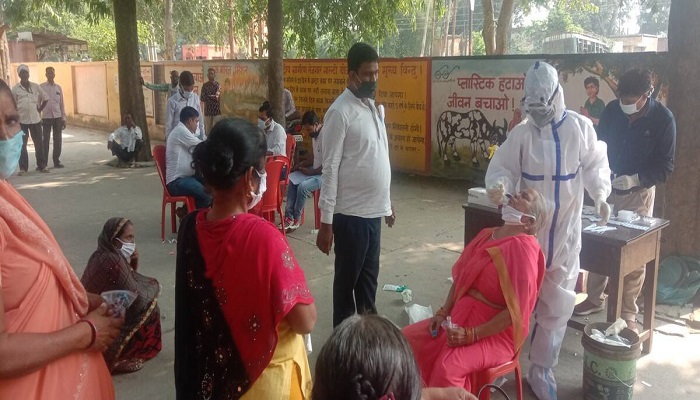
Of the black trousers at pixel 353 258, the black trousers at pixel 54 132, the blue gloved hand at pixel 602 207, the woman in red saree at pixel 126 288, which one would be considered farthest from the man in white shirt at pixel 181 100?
the blue gloved hand at pixel 602 207

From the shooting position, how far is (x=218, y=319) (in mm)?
1812

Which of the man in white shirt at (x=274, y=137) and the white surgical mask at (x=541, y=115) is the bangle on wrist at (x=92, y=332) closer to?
the white surgical mask at (x=541, y=115)

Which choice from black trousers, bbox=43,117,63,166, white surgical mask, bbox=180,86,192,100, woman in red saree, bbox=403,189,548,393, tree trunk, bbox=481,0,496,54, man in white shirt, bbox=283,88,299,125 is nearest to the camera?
woman in red saree, bbox=403,189,548,393

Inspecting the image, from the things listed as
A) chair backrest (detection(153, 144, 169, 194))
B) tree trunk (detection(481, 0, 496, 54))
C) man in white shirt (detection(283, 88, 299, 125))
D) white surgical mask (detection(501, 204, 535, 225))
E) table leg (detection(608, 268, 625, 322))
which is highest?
tree trunk (detection(481, 0, 496, 54))

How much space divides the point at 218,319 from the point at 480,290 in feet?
4.75

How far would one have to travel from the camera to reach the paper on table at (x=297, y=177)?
265 inches

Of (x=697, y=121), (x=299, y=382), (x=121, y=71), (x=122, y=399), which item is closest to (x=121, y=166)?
(x=121, y=71)

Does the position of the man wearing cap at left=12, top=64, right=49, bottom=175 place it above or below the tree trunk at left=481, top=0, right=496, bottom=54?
below

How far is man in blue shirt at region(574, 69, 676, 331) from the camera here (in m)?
4.18

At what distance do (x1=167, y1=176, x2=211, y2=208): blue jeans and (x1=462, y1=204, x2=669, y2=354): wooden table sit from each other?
369 cm

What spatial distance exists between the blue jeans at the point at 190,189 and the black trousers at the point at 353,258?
8.94ft

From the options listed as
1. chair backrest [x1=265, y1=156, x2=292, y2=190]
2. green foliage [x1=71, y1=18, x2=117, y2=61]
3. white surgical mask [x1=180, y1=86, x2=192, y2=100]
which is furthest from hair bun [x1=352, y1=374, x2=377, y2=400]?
green foliage [x1=71, y1=18, x2=117, y2=61]

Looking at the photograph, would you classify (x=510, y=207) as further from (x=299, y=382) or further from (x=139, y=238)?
(x=139, y=238)

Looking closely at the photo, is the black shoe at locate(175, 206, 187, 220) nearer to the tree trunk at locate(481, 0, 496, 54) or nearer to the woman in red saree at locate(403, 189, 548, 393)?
the woman in red saree at locate(403, 189, 548, 393)
